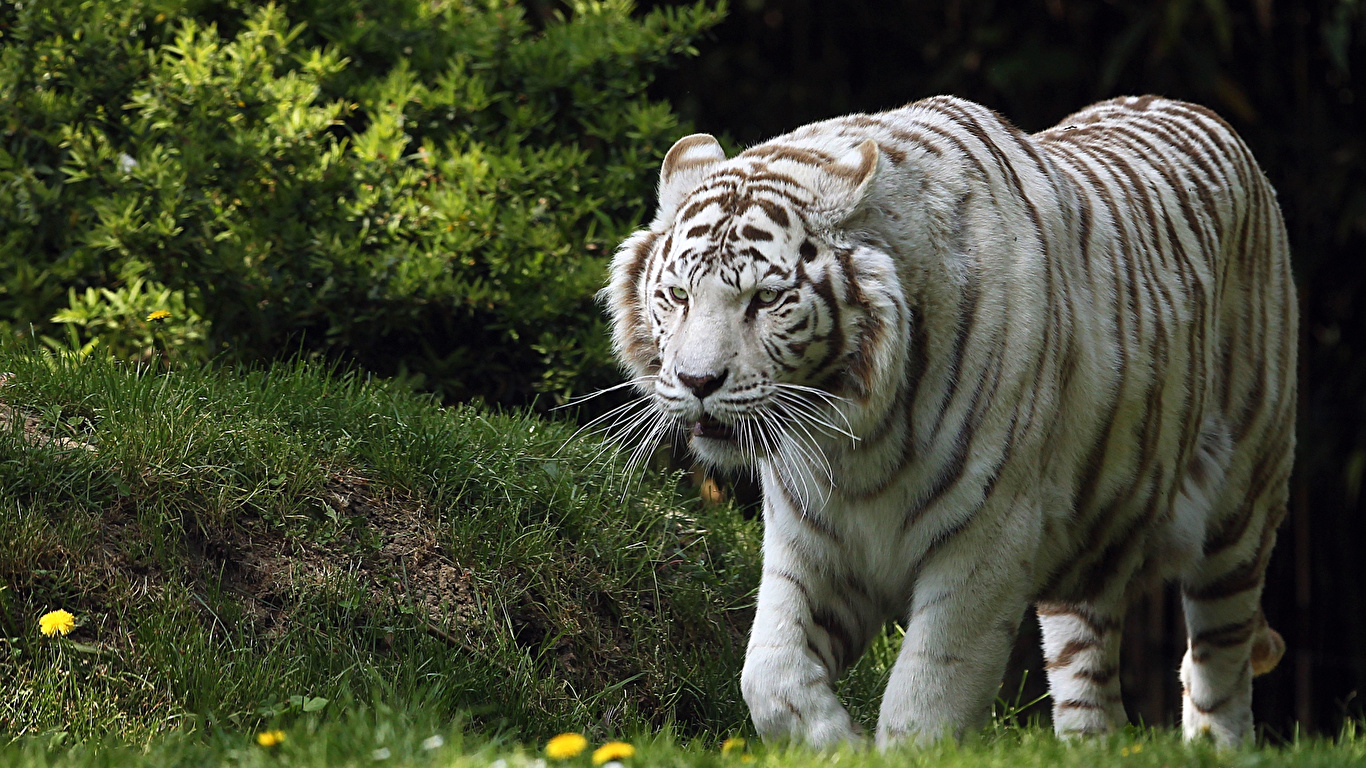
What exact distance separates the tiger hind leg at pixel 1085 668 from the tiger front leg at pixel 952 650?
135 centimetres

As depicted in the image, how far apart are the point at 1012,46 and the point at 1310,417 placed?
2.39 meters

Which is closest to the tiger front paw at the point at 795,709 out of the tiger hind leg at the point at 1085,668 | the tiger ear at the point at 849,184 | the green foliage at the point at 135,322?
the tiger ear at the point at 849,184

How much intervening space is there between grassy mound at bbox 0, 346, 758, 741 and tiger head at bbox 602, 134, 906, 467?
81cm

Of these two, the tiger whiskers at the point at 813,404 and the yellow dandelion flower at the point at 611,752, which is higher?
the tiger whiskers at the point at 813,404

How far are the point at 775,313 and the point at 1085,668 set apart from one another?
2.10 metres

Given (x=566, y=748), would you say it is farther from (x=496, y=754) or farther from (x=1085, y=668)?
(x=1085, y=668)

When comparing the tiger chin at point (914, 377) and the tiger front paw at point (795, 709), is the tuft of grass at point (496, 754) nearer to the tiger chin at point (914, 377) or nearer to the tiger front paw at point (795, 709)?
the tiger front paw at point (795, 709)

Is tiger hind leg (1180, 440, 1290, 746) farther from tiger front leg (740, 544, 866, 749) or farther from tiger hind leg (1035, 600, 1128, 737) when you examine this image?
tiger front leg (740, 544, 866, 749)

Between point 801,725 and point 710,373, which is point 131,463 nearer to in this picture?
point 710,373

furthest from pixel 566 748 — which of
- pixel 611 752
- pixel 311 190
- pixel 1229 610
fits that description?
pixel 311 190

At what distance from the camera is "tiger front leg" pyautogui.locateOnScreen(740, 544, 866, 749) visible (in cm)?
331

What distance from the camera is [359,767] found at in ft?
8.45

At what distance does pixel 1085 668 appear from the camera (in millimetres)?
4684

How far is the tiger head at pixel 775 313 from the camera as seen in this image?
127 inches
